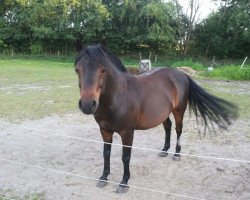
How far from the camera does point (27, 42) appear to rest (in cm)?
2914

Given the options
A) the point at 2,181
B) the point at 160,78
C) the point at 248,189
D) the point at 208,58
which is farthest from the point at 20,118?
the point at 208,58

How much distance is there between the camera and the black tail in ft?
14.9

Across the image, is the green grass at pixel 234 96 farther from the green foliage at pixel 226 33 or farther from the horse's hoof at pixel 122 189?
the green foliage at pixel 226 33

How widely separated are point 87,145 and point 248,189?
2.69m

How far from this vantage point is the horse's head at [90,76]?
2.84 meters

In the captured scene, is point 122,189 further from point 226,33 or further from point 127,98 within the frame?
point 226,33

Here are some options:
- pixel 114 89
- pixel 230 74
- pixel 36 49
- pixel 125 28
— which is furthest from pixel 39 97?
pixel 36 49

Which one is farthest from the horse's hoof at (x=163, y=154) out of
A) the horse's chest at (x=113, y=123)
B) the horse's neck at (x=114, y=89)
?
the horse's neck at (x=114, y=89)

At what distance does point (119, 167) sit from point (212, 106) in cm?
164

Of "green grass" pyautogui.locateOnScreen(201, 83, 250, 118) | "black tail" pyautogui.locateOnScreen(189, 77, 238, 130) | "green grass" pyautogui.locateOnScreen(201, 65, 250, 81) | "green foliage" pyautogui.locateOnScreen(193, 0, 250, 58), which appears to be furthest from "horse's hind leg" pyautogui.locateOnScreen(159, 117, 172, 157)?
"green foliage" pyautogui.locateOnScreen(193, 0, 250, 58)

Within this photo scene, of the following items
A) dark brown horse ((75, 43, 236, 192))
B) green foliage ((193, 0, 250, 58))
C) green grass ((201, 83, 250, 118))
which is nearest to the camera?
dark brown horse ((75, 43, 236, 192))

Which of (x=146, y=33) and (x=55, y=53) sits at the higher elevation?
(x=146, y=33)

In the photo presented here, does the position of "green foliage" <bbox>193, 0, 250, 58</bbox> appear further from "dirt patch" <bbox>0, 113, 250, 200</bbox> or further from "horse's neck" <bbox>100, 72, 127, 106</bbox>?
"horse's neck" <bbox>100, 72, 127, 106</bbox>

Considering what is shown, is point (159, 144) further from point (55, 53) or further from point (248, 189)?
point (55, 53)
